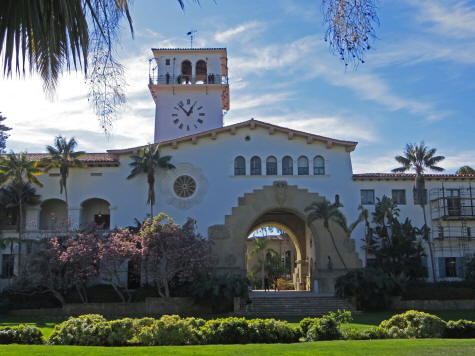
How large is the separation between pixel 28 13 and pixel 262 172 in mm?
35312

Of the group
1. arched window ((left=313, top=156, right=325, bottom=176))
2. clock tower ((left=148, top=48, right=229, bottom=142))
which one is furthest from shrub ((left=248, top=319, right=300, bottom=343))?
clock tower ((left=148, top=48, right=229, bottom=142))

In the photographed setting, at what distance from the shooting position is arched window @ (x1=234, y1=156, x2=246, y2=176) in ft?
133

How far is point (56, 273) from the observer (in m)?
34.6

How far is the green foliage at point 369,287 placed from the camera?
1319 inches

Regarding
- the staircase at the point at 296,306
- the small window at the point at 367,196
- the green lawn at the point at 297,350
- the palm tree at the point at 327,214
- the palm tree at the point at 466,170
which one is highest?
the palm tree at the point at 466,170

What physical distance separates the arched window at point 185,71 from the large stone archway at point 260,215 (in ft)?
61.6

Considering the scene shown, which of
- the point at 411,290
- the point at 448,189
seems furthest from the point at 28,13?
the point at 448,189

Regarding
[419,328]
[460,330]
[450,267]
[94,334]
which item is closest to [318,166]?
[450,267]

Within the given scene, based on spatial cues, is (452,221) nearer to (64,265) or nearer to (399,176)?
(399,176)

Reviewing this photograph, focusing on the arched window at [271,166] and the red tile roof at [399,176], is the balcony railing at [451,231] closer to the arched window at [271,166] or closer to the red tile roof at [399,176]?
the red tile roof at [399,176]

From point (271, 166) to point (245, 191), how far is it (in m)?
3.02

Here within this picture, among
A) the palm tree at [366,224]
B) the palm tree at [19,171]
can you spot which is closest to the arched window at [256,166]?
the palm tree at [366,224]

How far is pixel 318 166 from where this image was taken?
4091 cm

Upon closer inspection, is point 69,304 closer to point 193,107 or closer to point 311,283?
point 311,283
